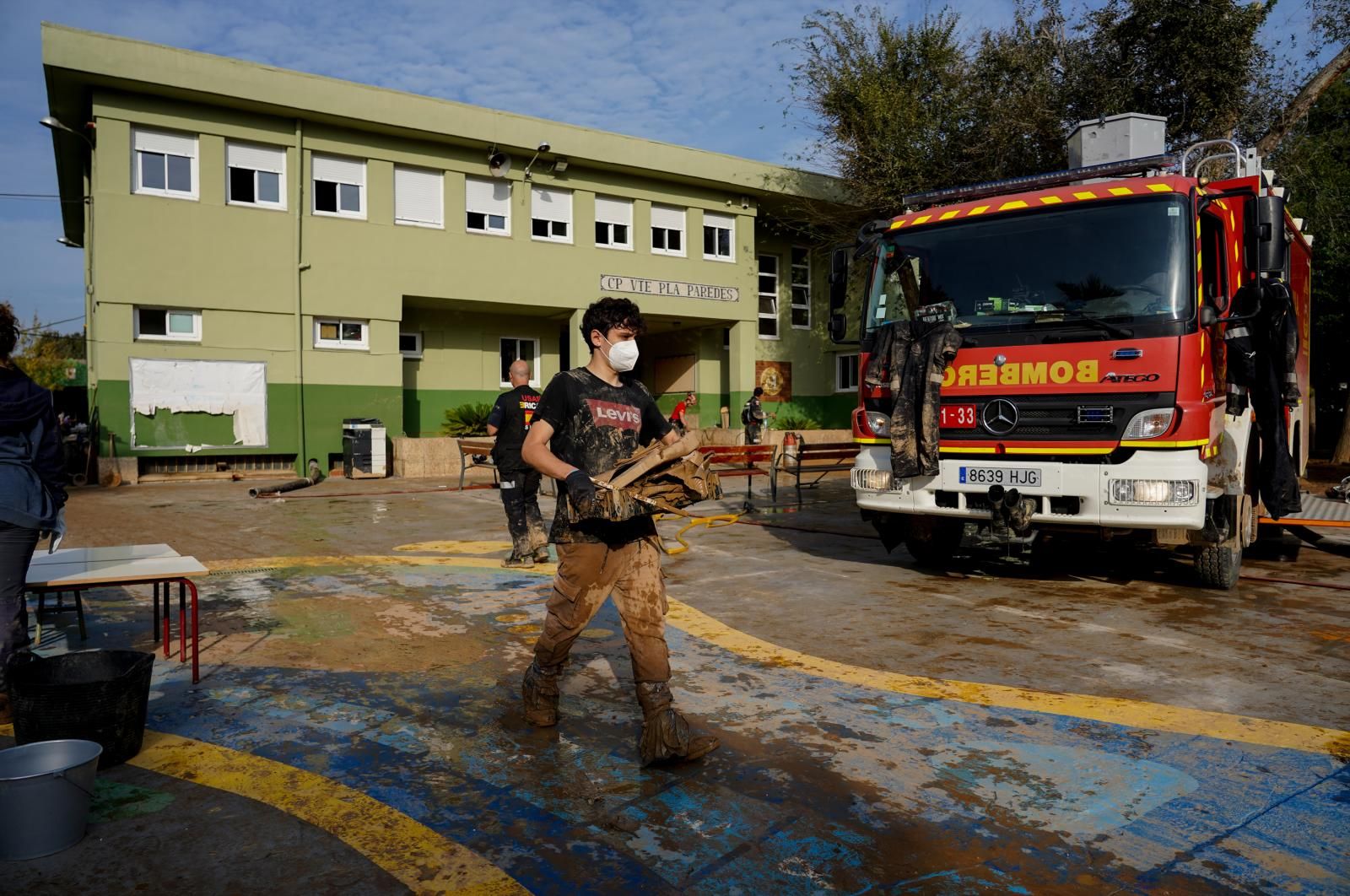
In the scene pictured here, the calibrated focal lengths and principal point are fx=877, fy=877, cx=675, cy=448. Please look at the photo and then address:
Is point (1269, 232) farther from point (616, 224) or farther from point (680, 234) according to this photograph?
point (680, 234)

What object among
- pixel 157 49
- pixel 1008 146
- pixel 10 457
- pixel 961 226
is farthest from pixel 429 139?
pixel 10 457

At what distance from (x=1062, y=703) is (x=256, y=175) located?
66.1ft

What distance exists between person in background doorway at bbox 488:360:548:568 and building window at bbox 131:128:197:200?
14336mm

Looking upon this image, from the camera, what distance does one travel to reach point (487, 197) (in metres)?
22.3

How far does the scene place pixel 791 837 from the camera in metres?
2.96

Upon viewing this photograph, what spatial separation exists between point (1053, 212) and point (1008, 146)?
571 inches

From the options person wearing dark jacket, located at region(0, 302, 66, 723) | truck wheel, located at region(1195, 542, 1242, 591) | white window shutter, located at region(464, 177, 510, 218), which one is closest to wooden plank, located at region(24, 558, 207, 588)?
person wearing dark jacket, located at region(0, 302, 66, 723)

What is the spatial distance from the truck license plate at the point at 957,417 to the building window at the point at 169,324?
17.2m

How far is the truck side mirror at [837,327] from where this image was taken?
26.2ft

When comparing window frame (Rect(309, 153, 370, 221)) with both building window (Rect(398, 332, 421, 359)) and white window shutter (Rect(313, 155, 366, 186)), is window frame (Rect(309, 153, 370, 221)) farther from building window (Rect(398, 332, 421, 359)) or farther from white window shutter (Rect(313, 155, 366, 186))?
building window (Rect(398, 332, 421, 359))

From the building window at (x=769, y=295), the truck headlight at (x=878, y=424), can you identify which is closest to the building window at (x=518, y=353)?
the building window at (x=769, y=295)

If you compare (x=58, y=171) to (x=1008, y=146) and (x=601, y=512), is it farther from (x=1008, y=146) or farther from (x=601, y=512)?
(x=601, y=512)

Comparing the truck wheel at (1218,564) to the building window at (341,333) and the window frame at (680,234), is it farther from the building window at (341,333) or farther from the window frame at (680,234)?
the window frame at (680,234)

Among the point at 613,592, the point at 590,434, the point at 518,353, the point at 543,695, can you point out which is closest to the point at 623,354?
the point at 590,434
